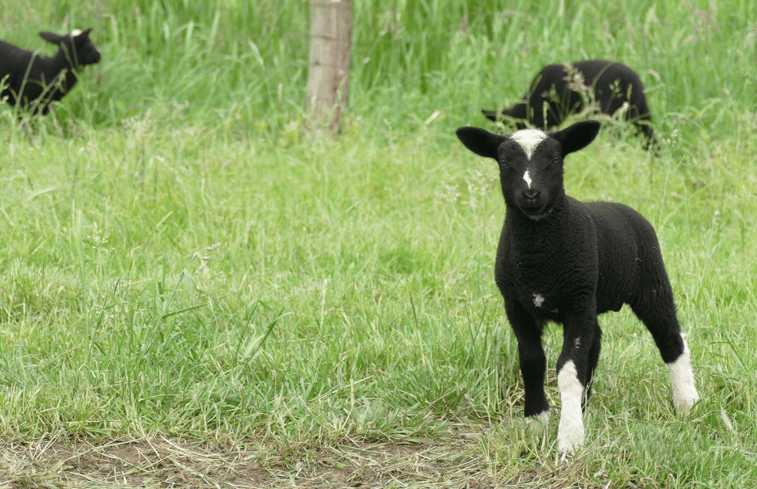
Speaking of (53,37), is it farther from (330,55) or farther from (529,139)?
(529,139)

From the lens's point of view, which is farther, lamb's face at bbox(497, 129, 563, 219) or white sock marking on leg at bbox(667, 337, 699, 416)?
white sock marking on leg at bbox(667, 337, 699, 416)

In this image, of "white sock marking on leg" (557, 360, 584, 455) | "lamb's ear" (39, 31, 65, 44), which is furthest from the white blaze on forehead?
"lamb's ear" (39, 31, 65, 44)

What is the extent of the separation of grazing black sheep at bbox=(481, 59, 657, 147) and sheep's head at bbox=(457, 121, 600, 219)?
3161mm

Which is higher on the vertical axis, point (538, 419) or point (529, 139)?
point (529, 139)

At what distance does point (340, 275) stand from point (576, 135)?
4.97ft

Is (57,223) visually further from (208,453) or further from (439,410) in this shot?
(439,410)

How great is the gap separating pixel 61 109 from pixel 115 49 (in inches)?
39.8

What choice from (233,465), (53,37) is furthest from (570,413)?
(53,37)

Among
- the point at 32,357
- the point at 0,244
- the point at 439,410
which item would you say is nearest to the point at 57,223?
the point at 0,244

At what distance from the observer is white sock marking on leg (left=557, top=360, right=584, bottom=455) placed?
2.47 meters

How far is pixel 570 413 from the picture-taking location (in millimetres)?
2490

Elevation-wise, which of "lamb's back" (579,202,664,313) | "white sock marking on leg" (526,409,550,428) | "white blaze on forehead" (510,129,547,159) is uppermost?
"white blaze on forehead" (510,129,547,159)

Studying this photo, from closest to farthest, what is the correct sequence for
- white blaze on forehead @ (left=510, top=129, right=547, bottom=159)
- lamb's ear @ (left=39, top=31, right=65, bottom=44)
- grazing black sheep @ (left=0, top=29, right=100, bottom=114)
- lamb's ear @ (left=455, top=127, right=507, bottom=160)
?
white blaze on forehead @ (left=510, top=129, right=547, bottom=159)
lamb's ear @ (left=455, top=127, right=507, bottom=160)
grazing black sheep @ (left=0, top=29, right=100, bottom=114)
lamb's ear @ (left=39, top=31, right=65, bottom=44)

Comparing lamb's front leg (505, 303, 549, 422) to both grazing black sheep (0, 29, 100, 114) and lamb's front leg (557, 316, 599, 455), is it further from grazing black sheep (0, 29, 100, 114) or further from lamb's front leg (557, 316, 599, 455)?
grazing black sheep (0, 29, 100, 114)
